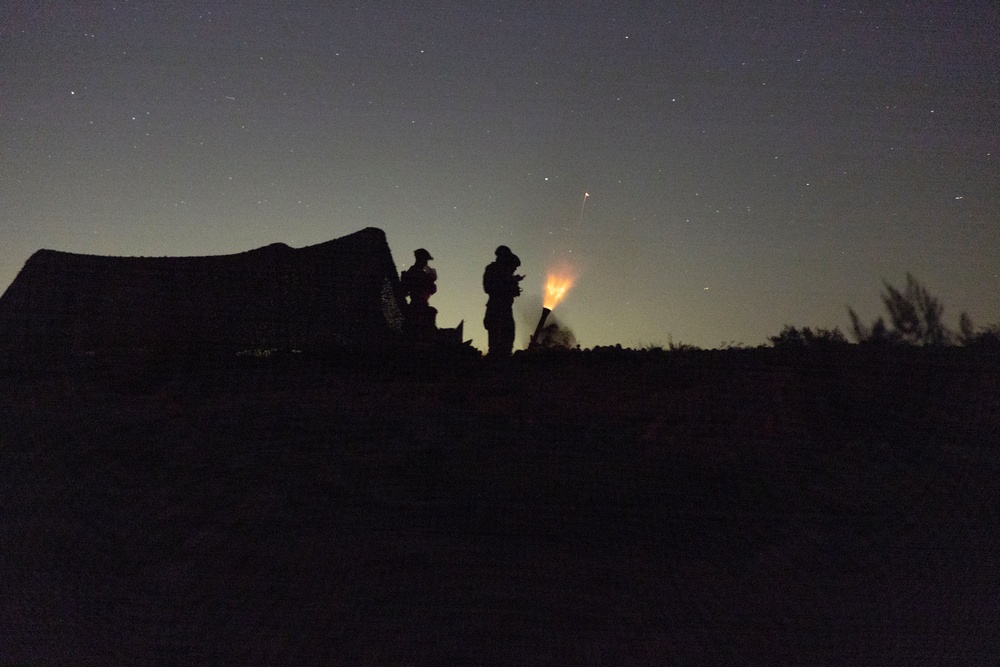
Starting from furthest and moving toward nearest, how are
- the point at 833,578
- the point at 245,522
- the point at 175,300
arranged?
the point at 175,300
the point at 245,522
the point at 833,578

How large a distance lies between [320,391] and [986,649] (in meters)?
6.56

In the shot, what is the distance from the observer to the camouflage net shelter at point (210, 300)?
11805 millimetres

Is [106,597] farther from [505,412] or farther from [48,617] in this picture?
[505,412]

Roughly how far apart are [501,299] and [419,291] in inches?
63.6

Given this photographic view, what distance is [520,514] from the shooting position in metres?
5.36

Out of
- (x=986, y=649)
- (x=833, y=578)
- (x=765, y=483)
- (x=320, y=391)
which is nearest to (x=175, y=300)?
(x=320, y=391)

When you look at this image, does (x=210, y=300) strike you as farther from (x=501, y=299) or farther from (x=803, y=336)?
(x=803, y=336)

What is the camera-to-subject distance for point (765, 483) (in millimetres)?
5871

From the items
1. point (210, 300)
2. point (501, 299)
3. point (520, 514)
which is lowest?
point (520, 514)

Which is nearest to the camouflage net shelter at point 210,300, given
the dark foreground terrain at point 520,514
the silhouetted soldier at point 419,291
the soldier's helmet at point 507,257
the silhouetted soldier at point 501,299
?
the silhouetted soldier at point 419,291

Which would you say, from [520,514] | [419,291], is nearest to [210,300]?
[419,291]

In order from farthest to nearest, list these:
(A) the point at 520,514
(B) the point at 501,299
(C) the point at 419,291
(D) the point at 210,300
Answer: (D) the point at 210,300 → (C) the point at 419,291 → (B) the point at 501,299 → (A) the point at 520,514

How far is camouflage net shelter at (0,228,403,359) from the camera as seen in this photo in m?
11.8

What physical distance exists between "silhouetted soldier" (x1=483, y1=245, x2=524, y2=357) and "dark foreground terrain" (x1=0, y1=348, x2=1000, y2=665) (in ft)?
6.72
